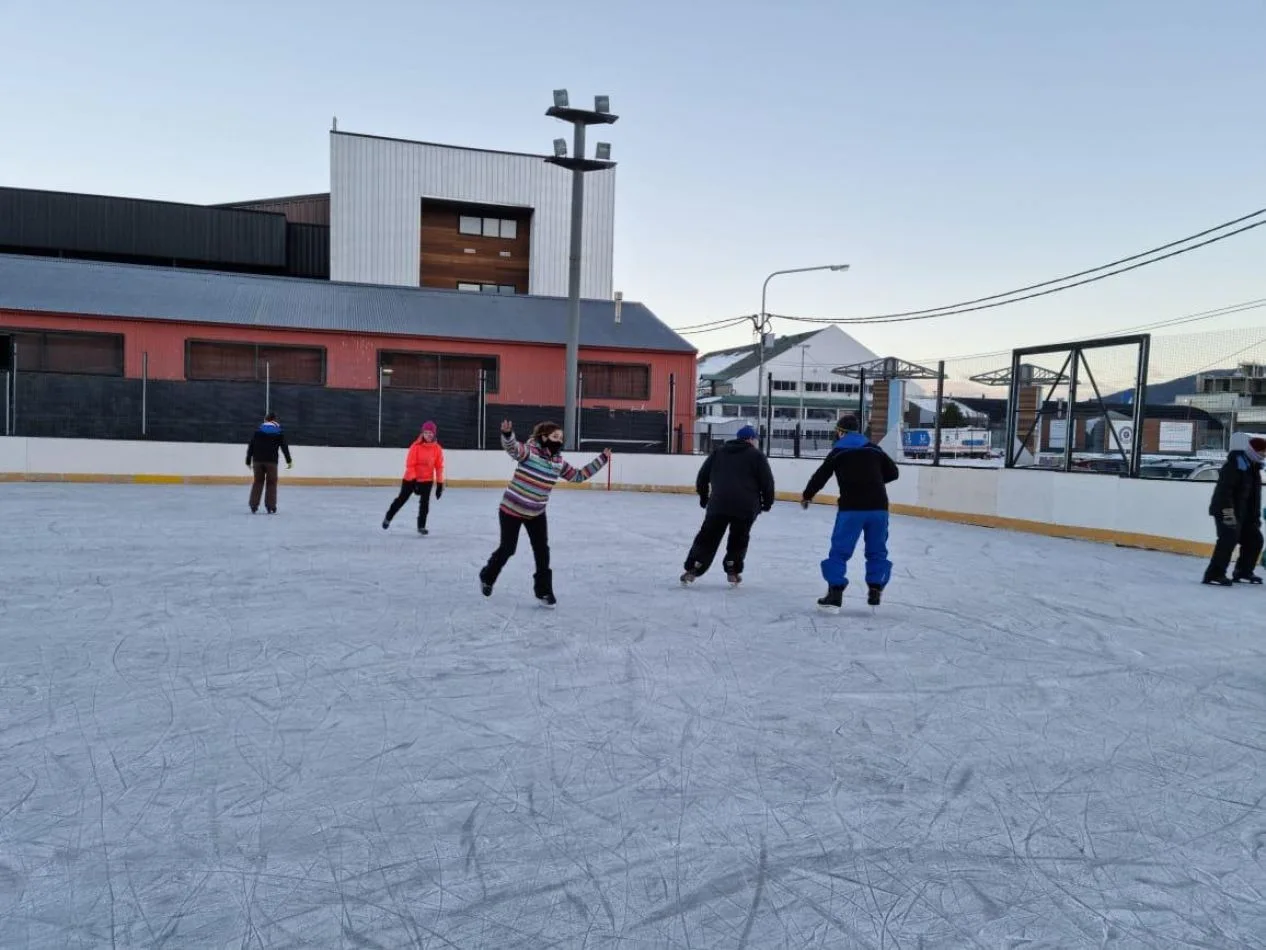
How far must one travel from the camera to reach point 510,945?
8.73 feet

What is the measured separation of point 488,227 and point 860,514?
3006 cm

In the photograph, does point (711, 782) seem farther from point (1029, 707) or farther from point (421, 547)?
point (421, 547)

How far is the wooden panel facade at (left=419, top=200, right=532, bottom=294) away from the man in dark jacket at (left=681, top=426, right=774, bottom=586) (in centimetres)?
2677

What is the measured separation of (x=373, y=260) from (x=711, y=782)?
32123mm

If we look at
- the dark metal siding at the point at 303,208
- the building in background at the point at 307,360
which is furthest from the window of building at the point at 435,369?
the dark metal siding at the point at 303,208

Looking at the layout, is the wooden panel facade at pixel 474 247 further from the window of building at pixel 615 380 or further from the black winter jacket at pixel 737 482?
the black winter jacket at pixel 737 482

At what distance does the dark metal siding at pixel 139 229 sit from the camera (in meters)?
32.9

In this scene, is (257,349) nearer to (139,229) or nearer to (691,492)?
(139,229)

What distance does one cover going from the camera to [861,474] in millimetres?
8016

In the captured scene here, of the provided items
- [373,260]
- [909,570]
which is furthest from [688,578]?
[373,260]

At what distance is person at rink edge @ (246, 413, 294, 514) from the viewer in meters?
14.8

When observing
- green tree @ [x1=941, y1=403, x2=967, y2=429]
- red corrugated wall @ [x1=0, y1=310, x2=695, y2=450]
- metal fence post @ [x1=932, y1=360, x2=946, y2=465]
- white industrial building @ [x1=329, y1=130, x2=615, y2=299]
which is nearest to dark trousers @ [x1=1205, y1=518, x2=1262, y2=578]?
green tree @ [x1=941, y1=403, x2=967, y2=429]

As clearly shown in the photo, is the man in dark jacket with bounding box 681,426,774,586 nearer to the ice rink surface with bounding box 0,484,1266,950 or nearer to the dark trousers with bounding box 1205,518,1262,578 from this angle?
the ice rink surface with bounding box 0,484,1266,950

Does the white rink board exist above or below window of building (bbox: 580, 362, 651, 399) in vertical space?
below
